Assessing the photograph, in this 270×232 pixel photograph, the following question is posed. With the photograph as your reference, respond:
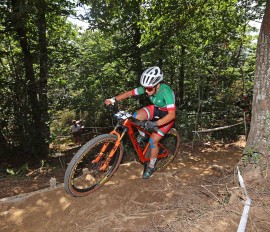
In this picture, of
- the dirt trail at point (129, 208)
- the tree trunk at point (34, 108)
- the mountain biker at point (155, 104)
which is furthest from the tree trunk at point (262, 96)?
the tree trunk at point (34, 108)

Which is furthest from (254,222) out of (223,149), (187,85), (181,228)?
(187,85)

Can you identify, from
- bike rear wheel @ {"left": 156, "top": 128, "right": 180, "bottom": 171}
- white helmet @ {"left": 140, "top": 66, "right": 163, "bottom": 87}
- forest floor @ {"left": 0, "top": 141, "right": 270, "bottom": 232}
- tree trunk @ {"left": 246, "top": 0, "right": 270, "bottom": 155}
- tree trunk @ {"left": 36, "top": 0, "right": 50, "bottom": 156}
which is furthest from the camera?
tree trunk @ {"left": 36, "top": 0, "right": 50, "bottom": 156}

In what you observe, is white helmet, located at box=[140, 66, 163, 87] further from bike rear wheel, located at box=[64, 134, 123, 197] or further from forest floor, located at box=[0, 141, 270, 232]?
forest floor, located at box=[0, 141, 270, 232]

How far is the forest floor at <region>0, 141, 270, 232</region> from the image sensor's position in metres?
3.17

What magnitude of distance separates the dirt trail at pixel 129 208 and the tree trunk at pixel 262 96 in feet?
4.14

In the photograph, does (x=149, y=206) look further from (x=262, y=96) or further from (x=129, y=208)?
(x=262, y=96)

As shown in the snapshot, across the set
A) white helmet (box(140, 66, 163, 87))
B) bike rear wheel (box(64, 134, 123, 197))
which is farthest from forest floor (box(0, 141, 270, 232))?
white helmet (box(140, 66, 163, 87))

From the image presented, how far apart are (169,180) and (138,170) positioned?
0.94 m

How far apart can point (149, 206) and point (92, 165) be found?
55.7 inches

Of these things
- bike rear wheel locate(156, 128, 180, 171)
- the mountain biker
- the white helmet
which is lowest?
bike rear wheel locate(156, 128, 180, 171)

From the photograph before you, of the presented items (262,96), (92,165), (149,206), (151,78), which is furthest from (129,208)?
(262,96)

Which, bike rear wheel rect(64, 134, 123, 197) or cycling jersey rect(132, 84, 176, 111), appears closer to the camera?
bike rear wheel rect(64, 134, 123, 197)

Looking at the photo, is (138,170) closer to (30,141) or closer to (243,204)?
(243,204)

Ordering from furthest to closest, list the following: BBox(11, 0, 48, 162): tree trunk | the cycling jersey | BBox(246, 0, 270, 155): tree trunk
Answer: BBox(11, 0, 48, 162): tree trunk
the cycling jersey
BBox(246, 0, 270, 155): tree trunk
